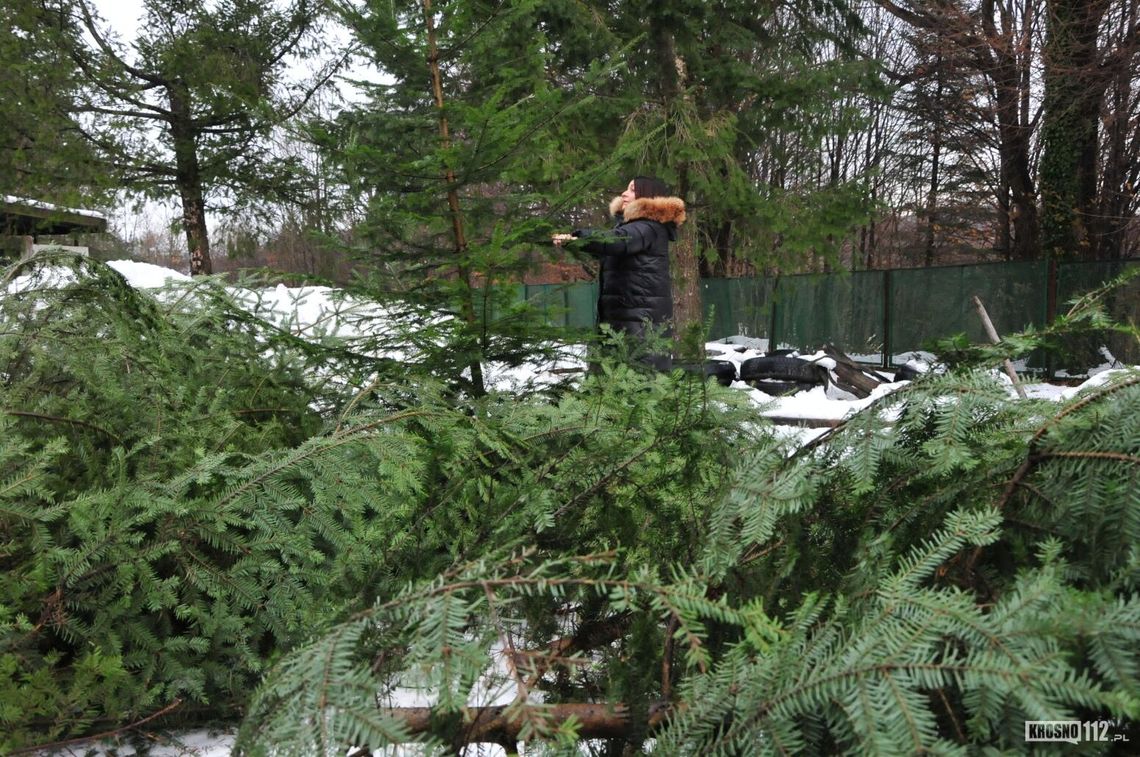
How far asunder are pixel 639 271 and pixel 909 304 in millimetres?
10786

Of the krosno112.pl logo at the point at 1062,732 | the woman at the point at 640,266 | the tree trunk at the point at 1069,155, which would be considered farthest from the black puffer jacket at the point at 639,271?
the tree trunk at the point at 1069,155

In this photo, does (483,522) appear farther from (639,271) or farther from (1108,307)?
(1108,307)

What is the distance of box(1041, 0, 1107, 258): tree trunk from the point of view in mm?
12281

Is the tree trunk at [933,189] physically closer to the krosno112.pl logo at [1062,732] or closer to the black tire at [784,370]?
the black tire at [784,370]

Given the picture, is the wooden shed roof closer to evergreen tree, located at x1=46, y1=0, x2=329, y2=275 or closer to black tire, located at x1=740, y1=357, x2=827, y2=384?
evergreen tree, located at x1=46, y1=0, x2=329, y2=275

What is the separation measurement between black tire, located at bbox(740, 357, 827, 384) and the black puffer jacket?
198 inches

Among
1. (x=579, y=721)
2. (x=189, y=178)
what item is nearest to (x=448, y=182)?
(x=579, y=721)

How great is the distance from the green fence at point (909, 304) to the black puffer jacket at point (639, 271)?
502 cm

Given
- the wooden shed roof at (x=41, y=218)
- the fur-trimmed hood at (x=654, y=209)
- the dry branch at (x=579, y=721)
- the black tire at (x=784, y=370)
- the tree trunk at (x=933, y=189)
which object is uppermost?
the tree trunk at (x=933, y=189)

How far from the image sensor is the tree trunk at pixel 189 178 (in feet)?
53.9

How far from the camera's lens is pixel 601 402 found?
6.68 ft

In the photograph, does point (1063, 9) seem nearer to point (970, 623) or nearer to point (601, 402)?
point (601, 402)

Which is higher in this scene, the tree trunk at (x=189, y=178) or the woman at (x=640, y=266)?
the tree trunk at (x=189, y=178)

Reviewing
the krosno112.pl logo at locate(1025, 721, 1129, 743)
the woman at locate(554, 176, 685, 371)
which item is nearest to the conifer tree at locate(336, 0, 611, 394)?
the krosno112.pl logo at locate(1025, 721, 1129, 743)
